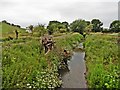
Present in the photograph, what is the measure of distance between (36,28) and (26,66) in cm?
4507

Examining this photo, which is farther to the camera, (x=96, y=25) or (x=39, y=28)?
(x=96, y=25)

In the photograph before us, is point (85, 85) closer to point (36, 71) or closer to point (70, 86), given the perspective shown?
point (70, 86)

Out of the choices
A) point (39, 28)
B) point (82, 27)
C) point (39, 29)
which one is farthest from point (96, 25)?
point (39, 29)

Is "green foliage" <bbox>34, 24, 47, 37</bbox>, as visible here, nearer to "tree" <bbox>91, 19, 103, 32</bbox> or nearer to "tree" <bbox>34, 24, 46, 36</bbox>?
"tree" <bbox>34, 24, 46, 36</bbox>

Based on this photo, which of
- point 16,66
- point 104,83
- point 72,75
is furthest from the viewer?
point 72,75

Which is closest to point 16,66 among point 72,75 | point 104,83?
point 104,83

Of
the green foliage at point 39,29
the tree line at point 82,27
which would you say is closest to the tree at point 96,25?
the tree line at point 82,27

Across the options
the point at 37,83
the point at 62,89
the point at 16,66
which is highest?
the point at 16,66

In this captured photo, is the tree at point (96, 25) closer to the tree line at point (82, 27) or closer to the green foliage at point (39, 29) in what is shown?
the tree line at point (82, 27)

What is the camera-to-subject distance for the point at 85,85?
46.4ft

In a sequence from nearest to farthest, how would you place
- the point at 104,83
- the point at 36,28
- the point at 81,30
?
the point at 104,83 → the point at 36,28 → the point at 81,30

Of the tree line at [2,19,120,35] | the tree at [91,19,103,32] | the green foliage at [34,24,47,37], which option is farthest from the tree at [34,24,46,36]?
the tree at [91,19,103,32]

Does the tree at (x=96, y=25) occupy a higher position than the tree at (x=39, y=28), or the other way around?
the tree at (x=96, y=25)

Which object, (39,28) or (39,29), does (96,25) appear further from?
(39,29)
